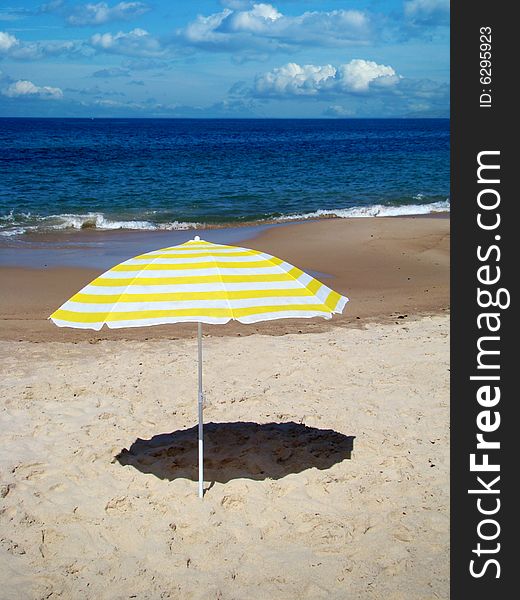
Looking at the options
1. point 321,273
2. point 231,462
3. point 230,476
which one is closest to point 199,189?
point 321,273

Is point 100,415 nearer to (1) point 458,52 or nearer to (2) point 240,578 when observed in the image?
(2) point 240,578

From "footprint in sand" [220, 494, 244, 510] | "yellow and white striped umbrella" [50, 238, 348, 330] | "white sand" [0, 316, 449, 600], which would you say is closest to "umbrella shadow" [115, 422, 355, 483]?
"white sand" [0, 316, 449, 600]

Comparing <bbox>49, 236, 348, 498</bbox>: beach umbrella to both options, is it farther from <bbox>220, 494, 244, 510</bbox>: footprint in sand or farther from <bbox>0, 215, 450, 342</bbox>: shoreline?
<bbox>0, 215, 450, 342</bbox>: shoreline

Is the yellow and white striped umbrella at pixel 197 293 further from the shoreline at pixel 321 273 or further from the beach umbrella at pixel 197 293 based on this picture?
the shoreline at pixel 321 273

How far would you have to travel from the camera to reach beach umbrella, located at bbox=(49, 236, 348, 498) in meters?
4.96

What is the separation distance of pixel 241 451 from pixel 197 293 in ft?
6.71

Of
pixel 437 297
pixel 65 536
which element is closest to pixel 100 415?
pixel 65 536

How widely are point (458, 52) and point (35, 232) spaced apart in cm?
1828

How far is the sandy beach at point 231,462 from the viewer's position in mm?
4852

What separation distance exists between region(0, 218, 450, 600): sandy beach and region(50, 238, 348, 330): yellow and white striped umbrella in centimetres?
152

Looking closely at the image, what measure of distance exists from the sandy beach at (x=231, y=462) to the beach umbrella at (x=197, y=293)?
2.29 ft

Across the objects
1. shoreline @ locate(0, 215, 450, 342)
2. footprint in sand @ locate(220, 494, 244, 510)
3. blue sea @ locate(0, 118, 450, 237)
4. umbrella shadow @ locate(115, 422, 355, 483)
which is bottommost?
footprint in sand @ locate(220, 494, 244, 510)

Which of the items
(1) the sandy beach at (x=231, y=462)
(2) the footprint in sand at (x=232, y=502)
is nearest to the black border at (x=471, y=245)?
(1) the sandy beach at (x=231, y=462)

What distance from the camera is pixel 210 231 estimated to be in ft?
71.9
